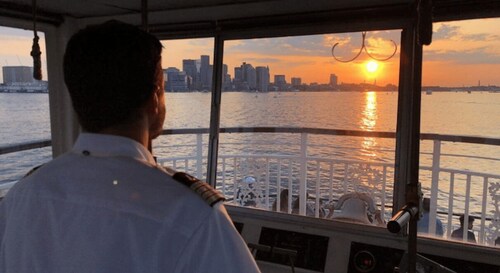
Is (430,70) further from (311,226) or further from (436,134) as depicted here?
(311,226)

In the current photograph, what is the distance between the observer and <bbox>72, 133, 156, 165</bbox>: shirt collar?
Result: 854mm

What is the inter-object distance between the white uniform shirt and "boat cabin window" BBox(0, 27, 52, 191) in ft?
6.67

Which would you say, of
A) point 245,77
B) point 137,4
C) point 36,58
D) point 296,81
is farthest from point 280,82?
point 36,58

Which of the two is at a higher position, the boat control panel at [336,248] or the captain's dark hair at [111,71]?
the captain's dark hair at [111,71]

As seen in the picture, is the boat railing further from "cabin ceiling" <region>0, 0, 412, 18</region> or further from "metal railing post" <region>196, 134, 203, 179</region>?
"cabin ceiling" <region>0, 0, 412, 18</region>

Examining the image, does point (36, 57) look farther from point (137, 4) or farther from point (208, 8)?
point (208, 8)

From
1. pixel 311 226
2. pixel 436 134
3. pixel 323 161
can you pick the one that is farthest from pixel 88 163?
pixel 323 161

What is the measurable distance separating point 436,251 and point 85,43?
7.55ft

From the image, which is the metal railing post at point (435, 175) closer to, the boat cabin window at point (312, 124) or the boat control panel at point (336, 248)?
the boat cabin window at point (312, 124)

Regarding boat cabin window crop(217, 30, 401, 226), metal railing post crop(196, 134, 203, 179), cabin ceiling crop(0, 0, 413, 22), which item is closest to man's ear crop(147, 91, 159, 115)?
cabin ceiling crop(0, 0, 413, 22)

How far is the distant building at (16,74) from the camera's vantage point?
302 centimetres

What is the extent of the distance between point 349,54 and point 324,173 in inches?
59.5

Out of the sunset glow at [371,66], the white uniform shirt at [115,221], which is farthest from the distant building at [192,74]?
the white uniform shirt at [115,221]

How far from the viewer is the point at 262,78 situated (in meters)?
3.19
